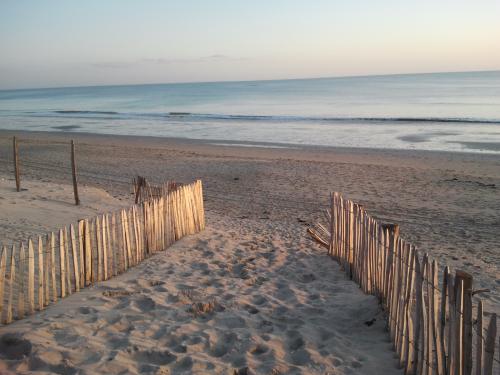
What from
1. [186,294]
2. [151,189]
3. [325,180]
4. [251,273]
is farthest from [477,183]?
[186,294]

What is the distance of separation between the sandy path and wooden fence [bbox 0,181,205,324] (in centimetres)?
20

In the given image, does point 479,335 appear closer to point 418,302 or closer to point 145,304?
point 418,302

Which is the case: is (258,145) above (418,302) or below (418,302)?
below

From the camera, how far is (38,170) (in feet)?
53.8

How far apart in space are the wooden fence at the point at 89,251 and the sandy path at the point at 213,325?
20 cm

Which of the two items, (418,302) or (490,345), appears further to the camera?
(418,302)

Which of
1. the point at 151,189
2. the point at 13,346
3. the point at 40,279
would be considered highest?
the point at 151,189

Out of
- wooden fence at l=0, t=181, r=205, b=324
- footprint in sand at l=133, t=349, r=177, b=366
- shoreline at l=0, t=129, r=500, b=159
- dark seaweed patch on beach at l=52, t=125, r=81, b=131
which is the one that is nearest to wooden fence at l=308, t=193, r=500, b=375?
footprint in sand at l=133, t=349, r=177, b=366

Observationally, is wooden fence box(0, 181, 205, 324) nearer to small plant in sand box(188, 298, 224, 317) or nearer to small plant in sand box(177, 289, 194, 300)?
small plant in sand box(177, 289, 194, 300)

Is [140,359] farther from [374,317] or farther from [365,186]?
[365,186]

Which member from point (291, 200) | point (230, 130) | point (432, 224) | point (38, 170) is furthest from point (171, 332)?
point (230, 130)

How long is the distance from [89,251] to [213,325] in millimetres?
1943

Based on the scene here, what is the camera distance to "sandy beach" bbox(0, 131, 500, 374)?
4078mm

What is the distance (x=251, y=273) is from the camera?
652 centimetres
